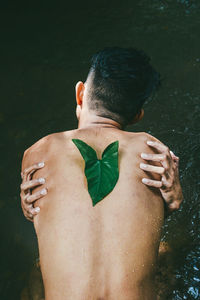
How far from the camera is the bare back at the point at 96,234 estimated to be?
109cm

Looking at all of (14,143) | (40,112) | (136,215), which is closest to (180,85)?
(40,112)

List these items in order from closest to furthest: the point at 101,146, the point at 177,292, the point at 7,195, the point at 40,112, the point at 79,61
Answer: the point at 101,146, the point at 177,292, the point at 7,195, the point at 40,112, the point at 79,61

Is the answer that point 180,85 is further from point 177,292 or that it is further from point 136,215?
point 136,215

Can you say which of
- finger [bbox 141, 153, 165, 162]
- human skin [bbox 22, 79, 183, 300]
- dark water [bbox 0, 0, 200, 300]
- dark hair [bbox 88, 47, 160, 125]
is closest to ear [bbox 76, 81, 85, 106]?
dark hair [bbox 88, 47, 160, 125]

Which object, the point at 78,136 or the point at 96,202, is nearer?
the point at 96,202

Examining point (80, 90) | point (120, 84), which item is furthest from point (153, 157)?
point (80, 90)

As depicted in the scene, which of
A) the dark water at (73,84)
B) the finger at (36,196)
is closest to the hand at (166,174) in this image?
the finger at (36,196)

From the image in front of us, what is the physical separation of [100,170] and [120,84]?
1.54 ft

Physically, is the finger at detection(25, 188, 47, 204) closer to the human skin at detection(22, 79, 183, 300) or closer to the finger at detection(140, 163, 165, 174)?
the human skin at detection(22, 79, 183, 300)

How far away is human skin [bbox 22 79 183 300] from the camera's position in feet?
3.59

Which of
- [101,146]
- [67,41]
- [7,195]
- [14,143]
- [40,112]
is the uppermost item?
[67,41]

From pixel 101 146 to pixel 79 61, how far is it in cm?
230

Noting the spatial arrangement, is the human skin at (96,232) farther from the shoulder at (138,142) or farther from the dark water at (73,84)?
the dark water at (73,84)

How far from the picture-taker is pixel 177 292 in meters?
1.79
